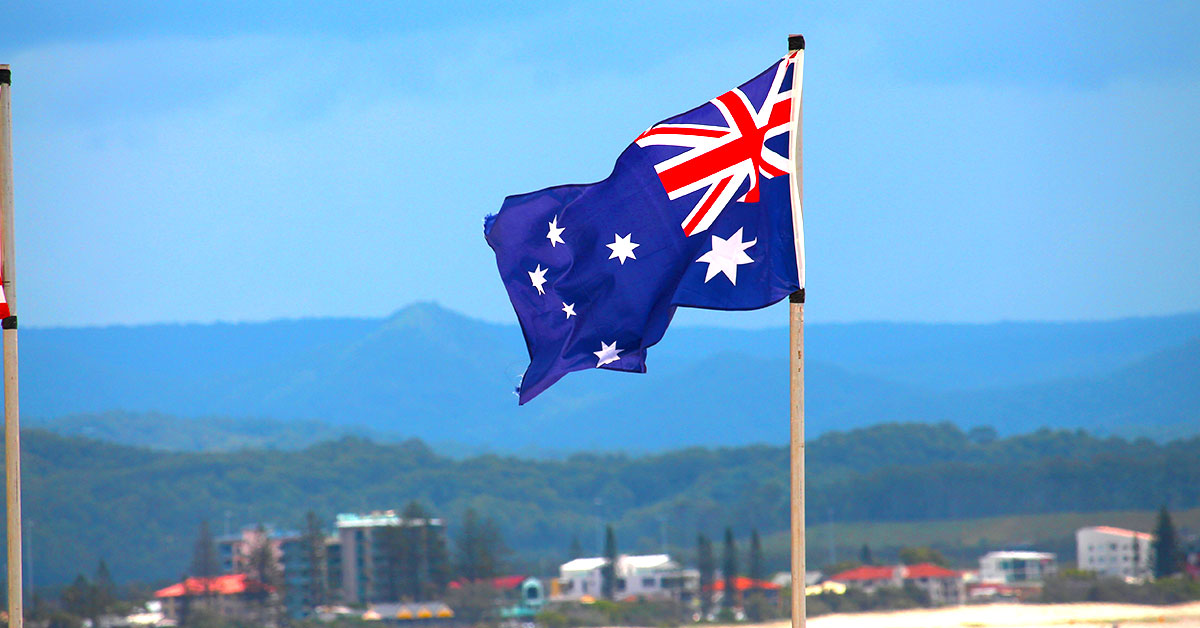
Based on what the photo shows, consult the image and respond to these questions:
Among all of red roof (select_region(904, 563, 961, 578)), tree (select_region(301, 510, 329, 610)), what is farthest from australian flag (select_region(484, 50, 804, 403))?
red roof (select_region(904, 563, 961, 578))

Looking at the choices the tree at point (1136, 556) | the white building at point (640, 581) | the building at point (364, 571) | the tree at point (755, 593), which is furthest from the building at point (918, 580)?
the building at point (364, 571)

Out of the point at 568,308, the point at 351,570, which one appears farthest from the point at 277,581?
the point at 568,308

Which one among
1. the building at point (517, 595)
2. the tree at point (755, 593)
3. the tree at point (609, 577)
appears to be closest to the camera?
the tree at point (755, 593)

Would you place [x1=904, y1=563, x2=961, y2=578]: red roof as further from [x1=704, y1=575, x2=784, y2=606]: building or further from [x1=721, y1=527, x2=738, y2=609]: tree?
[x1=721, y1=527, x2=738, y2=609]: tree

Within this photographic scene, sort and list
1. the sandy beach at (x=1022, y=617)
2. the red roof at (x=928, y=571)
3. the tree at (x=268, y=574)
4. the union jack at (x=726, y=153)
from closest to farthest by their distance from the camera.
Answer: the union jack at (x=726, y=153) < the sandy beach at (x=1022, y=617) < the tree at (x=268, y=574) < the red roof at (x=928, y=571)

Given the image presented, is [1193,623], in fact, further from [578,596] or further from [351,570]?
[351,570]

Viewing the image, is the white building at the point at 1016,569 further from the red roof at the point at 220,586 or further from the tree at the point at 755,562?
the red roof at the point at 220,586
